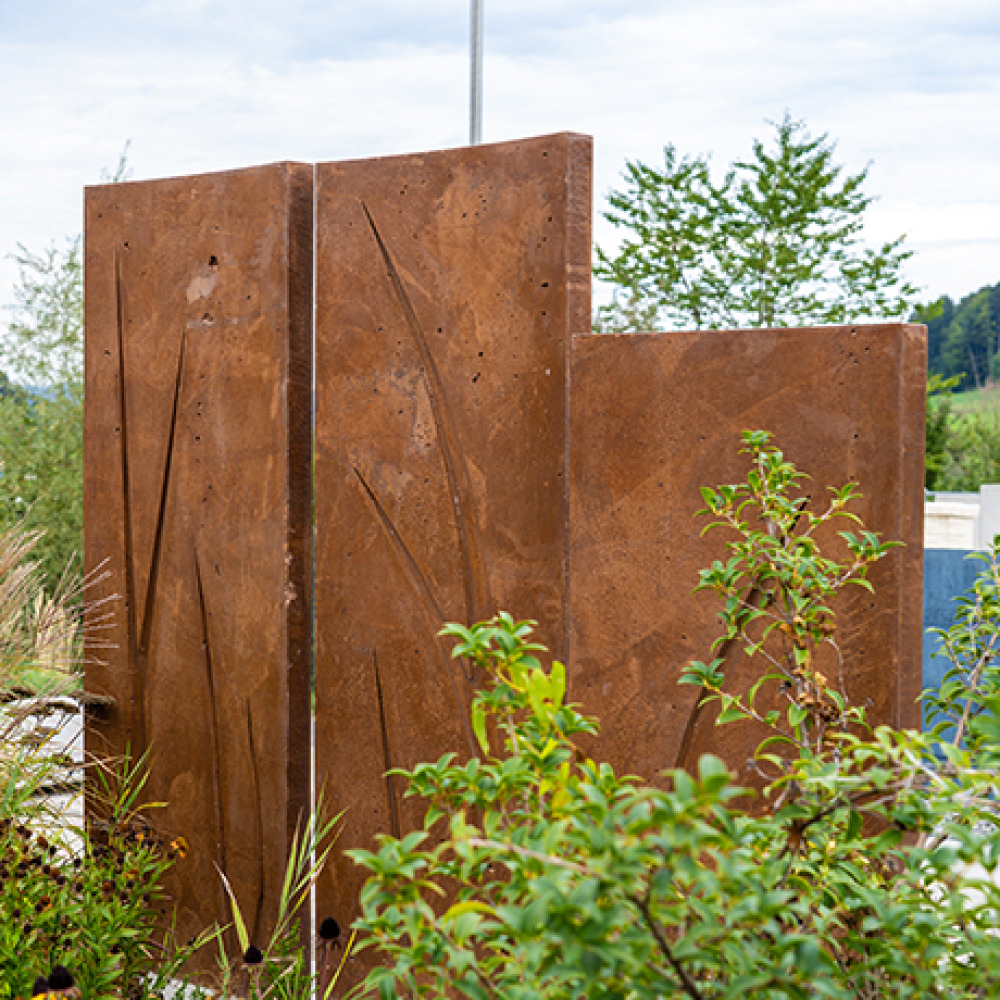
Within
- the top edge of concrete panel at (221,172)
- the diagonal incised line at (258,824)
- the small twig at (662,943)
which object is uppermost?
the top edge of concrete panel at (221,172)

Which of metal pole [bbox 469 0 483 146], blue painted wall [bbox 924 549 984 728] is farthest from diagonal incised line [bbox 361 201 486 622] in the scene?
blue painted wall [bbox 924 549 984 728]

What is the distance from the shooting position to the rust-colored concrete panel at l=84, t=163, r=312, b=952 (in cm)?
305

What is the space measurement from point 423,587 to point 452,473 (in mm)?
322

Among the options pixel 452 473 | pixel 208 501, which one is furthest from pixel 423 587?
pixel 208 501

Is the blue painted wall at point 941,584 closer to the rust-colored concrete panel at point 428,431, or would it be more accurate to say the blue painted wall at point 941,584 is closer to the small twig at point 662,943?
the rust-colored concrete panel at point 428,431

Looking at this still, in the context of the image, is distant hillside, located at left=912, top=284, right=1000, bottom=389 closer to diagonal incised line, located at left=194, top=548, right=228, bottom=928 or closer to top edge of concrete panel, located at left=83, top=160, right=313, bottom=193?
top edge of concrete panel, located at left=83, top=160, right=313, bottom=193

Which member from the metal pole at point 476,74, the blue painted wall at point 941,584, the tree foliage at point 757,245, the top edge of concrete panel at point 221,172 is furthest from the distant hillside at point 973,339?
the top edge of concrete panel at point 221,172

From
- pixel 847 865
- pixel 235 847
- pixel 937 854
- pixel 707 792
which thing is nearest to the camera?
pixel 707 792

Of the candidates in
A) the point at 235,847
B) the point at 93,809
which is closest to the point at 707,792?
the point at 235,847

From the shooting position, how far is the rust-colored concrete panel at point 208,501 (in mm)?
3049

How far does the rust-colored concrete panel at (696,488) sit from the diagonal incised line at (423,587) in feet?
1.10

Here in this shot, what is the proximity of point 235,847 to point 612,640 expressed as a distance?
1.38 metres

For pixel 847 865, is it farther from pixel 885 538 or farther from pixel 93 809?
pixel 93 809

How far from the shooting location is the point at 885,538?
2363 millimetres
